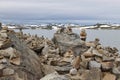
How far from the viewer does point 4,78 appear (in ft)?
59.8

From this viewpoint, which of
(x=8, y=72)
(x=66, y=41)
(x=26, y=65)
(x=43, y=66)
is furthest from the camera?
(x=66, y=41)

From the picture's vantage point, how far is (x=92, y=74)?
19469 millimetres

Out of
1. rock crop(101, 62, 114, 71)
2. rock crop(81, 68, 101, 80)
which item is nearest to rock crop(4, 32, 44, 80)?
rock crop(81, 68, 101, 80)

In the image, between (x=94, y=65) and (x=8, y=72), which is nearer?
(x=8, y=72)

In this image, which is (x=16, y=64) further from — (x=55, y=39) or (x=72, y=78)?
(x=55, y=39)

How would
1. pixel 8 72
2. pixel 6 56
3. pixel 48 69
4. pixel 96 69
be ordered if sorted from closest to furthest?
1. pixel 8 72
2. pixel 96 69
3. pixel 6 56
4. pixel 48 69

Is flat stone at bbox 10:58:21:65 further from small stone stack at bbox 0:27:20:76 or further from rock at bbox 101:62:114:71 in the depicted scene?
rock at bbox 101:62:114:71

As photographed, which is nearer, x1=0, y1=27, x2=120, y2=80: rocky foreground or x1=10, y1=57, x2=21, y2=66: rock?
x1=0, y1=27, x2=120, y2=80: rocky foreground

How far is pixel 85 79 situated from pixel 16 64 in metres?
3.20

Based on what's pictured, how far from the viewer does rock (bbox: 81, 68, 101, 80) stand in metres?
19.3

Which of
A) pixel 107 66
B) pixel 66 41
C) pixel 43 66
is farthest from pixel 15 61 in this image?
pixel 66 41

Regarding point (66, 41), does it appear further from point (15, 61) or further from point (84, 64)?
point (15, 61)

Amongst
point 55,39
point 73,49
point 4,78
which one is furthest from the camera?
point 55,39

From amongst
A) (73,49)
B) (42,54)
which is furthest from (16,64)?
(73,49)
